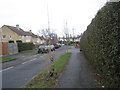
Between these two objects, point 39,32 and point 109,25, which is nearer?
point 109,25

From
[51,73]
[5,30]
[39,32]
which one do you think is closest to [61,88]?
[51,73]

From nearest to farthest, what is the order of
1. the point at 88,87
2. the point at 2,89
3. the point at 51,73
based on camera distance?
the point at 88,87 → the point at 2,89 → the point at 51,73

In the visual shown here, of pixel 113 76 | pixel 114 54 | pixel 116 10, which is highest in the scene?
pixel 116 10

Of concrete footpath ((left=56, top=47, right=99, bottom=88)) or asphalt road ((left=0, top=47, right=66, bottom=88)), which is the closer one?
concrete footpath ((left=56, top=47, right=99, bottom=88))

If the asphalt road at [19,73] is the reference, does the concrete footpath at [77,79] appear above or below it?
above

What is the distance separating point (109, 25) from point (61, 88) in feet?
9.29

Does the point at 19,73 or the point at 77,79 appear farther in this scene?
the point at 19,73

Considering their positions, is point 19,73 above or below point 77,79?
below

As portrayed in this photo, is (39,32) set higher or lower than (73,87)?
higher

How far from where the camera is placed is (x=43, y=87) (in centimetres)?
509

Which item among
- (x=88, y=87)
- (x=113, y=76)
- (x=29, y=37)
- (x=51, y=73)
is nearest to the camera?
(x=113, y=76)

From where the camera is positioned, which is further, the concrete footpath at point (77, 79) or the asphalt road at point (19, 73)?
the asphalt road at point (19, 73)

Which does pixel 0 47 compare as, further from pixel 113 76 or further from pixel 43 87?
pixel 113 76

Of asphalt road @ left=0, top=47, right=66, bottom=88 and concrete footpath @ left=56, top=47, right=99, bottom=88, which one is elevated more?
concrete footpath @ left=56, top=47, right=99, bottom=88
